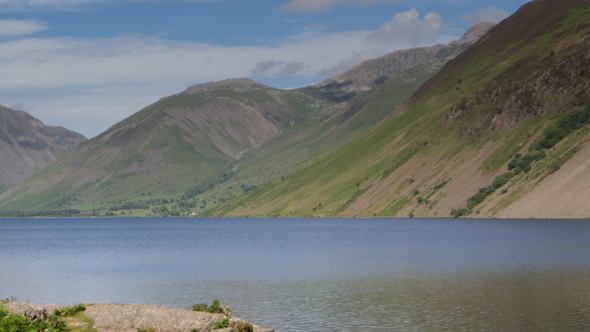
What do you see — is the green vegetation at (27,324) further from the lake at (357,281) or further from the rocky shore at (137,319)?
the lake at (357,281)

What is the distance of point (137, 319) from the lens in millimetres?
36656

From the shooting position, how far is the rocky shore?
1399 inches

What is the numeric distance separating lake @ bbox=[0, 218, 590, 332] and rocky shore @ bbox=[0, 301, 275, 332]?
11.3 meters

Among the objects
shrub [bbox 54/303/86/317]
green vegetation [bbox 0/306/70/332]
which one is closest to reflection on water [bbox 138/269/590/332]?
shrub [bbox 54/303/86/317]

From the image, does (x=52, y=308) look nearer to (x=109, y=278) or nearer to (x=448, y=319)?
(x=448, y=319)

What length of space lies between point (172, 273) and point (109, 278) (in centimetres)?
908

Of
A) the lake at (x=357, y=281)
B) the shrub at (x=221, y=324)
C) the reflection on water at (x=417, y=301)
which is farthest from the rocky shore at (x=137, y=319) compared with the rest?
the reflection on water at (x=417, y=301)

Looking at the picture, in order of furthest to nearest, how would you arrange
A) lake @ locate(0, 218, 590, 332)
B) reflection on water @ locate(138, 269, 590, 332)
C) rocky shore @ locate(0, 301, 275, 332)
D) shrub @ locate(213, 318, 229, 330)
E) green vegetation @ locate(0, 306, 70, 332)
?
1. lake @ locate(0, 218, 590, 332)
2. reflection on water @ locate(138, 269, 590, 332)
3. shrub @ locate(213, 318, 229, 330)
4. rocky shore @ locate(0, 301, 275, 332)
5. green vegetation @ locate(0, 306, 70, 332)

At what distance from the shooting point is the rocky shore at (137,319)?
3553 centimetres

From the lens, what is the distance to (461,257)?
3799 inches

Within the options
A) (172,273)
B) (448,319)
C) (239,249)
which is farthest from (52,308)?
(239,249)

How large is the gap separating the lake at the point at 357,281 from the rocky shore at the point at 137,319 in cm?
1126

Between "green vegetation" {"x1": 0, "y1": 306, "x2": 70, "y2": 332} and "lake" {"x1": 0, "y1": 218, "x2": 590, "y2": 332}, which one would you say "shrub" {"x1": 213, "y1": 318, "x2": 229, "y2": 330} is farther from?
"lake" {"x1": 0, "y1": 218, "x2": 590, "y2": 332}

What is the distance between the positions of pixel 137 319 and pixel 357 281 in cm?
4017
